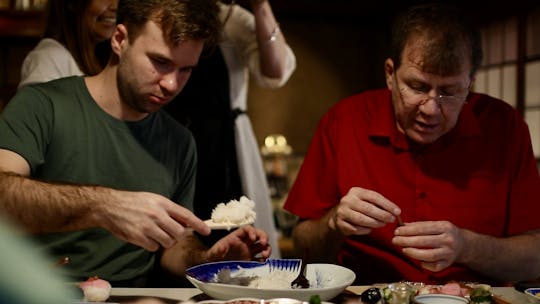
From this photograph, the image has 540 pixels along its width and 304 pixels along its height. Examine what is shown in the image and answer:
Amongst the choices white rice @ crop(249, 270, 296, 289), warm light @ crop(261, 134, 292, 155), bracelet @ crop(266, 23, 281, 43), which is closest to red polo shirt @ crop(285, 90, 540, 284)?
white rice @ crop(249, 270, 296, 289)

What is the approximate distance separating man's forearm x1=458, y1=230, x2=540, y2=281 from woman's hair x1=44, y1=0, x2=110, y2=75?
1423 millimetres

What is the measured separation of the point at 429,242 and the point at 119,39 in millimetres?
1090

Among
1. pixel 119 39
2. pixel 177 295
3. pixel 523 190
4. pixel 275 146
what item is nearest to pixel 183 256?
pixel 177 295

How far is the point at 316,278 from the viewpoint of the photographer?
1.58 m

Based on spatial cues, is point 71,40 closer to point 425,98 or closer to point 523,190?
point 425,98

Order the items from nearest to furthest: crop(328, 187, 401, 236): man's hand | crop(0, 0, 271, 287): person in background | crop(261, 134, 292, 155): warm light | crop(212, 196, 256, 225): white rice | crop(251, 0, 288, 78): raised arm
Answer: crop(212, 196, 256, 225): white rice
crop(328, 187, 401, 236): man's hand
crop(0, 0, 271, 287): person in background
crop(251, 0, 288, 78): raised arm
crop(261, 134, 292, 155): warm light

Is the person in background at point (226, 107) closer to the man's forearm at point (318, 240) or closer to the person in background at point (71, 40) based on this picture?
the person in background at point (71, 40)

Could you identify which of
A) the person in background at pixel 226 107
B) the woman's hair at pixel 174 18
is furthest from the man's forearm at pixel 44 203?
the person in background at pixel 226 107

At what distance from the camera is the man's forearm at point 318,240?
1937 millimetres

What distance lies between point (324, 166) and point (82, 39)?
3.23 feet

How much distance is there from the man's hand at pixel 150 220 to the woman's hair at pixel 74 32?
104 centimetres

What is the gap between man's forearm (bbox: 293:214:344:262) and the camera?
6.35 ft

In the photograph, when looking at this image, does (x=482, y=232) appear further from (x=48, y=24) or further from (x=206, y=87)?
(x=48, y=24)

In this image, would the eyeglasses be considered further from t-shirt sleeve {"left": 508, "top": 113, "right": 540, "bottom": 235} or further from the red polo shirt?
t-shirt sleeve {"left": 508, "top": 113, "right": 540, "bottom": 235}
